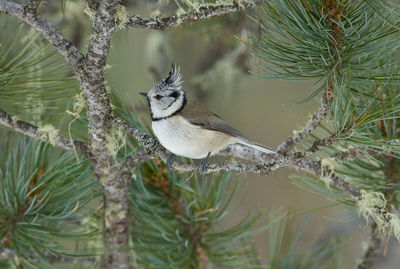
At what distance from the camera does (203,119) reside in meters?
1.43

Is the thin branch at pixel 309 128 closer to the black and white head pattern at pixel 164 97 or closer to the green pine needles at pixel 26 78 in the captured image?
the black and white head pattern at pixel 164 97

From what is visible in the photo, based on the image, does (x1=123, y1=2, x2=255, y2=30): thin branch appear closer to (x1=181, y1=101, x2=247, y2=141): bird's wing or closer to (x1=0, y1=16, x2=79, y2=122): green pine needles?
(x1=0, y1=16, x2=79, y2=122): green pine needles

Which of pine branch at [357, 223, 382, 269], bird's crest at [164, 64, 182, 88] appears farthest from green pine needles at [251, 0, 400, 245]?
bird's crest at [164, 64, 182, 88]

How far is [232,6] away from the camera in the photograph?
0.90 m

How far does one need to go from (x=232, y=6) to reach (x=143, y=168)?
0.57 meters

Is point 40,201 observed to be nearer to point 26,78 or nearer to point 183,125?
point 26,78

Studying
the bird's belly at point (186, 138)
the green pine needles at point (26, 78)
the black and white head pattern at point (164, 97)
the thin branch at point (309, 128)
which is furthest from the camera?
the black and white head pattern at point (164, 97)

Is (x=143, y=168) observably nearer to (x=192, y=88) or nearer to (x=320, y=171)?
(x=320, y=171)

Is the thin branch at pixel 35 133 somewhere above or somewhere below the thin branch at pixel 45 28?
below

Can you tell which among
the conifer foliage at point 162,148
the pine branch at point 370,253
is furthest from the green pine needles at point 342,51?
the pine branch at point 370,253

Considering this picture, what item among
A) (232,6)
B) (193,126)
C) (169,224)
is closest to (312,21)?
(232,6)

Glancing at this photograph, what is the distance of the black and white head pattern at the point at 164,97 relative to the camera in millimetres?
1334

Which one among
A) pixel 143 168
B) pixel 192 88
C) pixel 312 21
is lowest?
pixel 143 168

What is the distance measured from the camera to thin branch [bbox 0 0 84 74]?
2.96 feet
